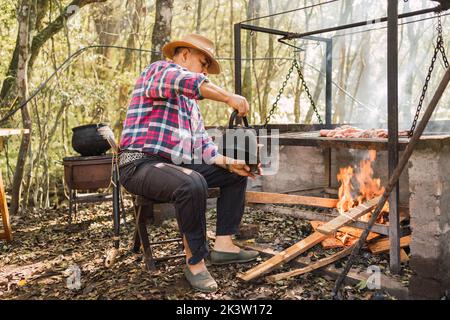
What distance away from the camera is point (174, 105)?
3.69 m

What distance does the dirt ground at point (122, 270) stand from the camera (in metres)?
3.37

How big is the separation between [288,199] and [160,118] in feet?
6.99

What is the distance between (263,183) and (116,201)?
9.14ft

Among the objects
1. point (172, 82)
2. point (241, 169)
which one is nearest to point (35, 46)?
point (172, 82)

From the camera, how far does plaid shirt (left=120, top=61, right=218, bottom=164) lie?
342 cm

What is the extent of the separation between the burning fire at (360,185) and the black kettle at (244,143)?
1.72 m

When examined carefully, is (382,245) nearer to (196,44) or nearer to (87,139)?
(196,44)

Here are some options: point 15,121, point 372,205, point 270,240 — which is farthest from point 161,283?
point 15,121

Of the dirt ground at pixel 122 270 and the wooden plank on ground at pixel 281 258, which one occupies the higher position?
the wooden plank on ground at pixel 281 258

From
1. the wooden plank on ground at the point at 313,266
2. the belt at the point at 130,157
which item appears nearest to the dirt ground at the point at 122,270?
the wooden plank on ground at the point at 313,266

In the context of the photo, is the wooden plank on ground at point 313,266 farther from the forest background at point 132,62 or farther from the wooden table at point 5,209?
the wooden table at point 5,209

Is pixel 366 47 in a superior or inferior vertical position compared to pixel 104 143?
superior

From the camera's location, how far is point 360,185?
17.8 ft

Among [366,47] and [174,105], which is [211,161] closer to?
[174,105]
